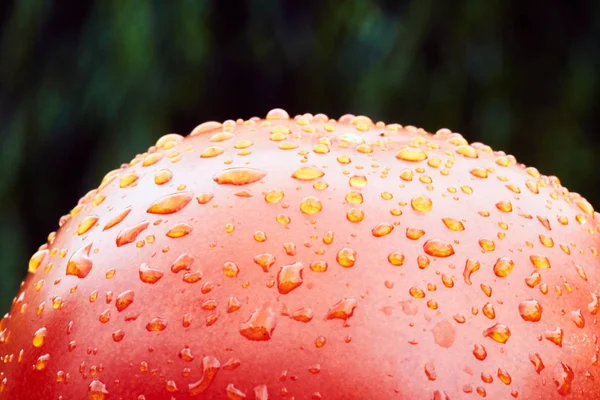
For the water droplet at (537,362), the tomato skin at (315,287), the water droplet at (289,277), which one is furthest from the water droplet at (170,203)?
the water droplet at (537,362)

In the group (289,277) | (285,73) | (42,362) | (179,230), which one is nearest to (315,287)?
(289,277)

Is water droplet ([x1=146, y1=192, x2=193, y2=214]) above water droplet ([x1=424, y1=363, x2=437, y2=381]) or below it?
above

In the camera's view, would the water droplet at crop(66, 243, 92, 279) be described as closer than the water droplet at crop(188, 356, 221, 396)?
No

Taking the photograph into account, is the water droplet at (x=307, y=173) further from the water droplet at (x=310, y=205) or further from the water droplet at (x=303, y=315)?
the water droplet at (x=303, y=315)

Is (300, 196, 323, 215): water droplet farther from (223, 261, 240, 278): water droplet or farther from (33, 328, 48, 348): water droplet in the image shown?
(33, 328, 48, 348): water droplet

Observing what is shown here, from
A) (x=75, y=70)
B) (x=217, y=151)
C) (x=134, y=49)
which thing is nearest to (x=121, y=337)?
(x=217, y=151)

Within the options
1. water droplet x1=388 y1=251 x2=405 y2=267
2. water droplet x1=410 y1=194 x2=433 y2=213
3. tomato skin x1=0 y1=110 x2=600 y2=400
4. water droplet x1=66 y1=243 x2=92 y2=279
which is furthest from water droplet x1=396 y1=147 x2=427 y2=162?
water droplet x1=66 y1=243 x2=92 y2=279

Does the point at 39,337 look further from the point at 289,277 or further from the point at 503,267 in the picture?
the point at 503,267
